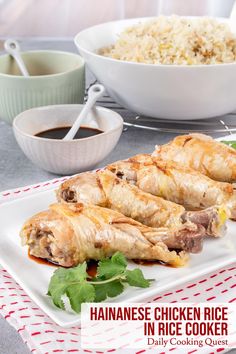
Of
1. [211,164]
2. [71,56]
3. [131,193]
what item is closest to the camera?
[131,193]

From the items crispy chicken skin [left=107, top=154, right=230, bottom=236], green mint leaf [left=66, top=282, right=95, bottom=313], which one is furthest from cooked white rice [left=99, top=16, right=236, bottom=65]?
green mint leaf [left=66, top=282, right=95, bottom=313]

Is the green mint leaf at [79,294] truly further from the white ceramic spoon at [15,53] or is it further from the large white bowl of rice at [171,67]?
the white ceramic spoon at [15,53]

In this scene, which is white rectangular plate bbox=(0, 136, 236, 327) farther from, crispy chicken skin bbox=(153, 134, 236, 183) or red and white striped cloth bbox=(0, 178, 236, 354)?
crispy chicken skin bbox=(153, 134, 236, 183)

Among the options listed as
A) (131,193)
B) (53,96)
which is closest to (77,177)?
(131,193)

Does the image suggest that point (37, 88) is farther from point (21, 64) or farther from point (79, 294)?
point (79, 294)

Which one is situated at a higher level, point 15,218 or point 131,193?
point 131,193

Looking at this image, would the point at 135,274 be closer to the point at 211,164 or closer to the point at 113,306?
the point at 113,306

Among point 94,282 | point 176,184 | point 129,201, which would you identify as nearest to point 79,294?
point 94,282
